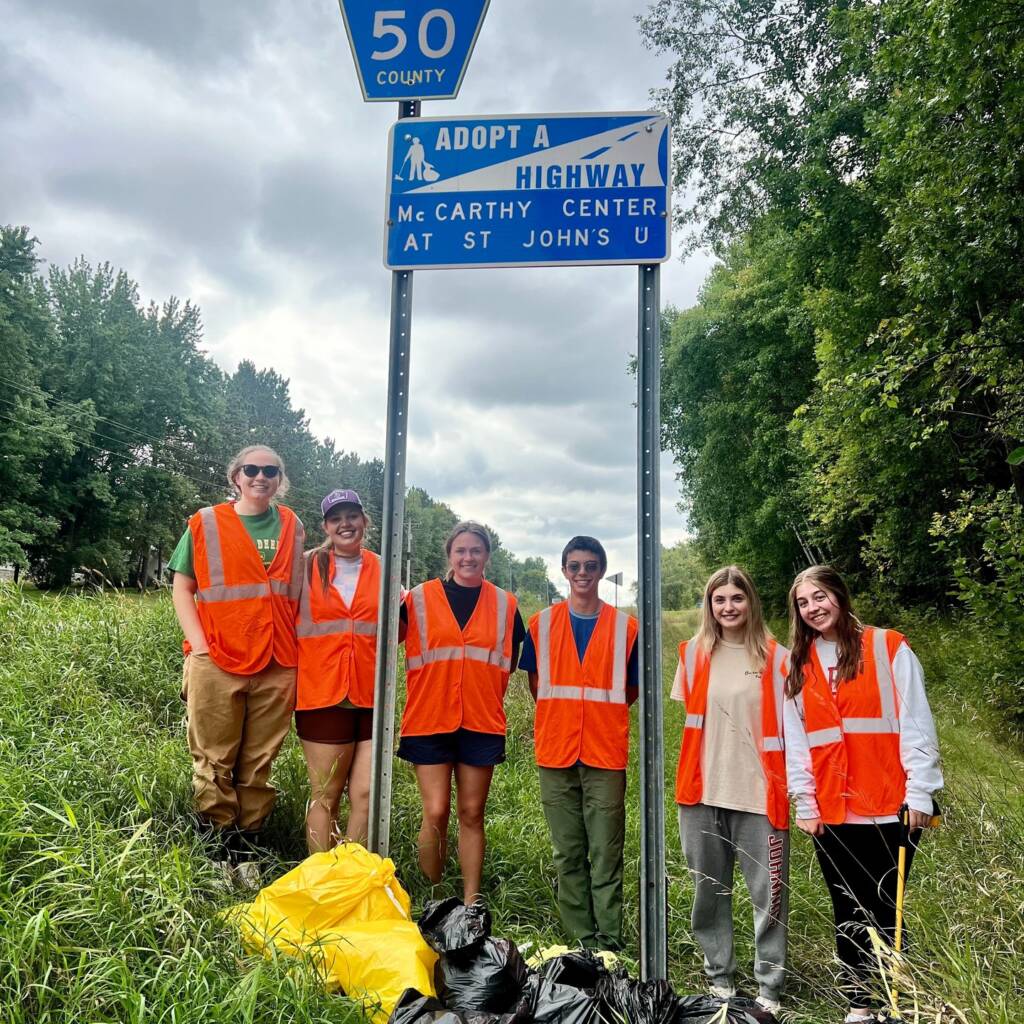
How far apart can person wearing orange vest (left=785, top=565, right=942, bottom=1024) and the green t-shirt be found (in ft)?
8.09

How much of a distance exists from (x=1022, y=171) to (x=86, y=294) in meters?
43.6

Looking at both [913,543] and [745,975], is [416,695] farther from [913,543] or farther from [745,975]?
[913,543]

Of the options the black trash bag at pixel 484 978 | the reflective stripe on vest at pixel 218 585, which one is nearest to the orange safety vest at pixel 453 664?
the reflective stripe on vest at pixel 218 585

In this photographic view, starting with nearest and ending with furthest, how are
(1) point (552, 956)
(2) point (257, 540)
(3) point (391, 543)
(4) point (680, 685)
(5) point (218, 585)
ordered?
(1) point (552, 956) < (3) point (391, 543) < (4) point (680, 685) < (5) point (218, 585) < (2) point (257, 540)

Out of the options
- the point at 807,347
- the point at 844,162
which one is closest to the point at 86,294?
the point at 807,347

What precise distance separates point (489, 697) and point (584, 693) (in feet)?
1.52

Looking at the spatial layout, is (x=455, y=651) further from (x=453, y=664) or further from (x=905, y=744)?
(x=905, y=744)

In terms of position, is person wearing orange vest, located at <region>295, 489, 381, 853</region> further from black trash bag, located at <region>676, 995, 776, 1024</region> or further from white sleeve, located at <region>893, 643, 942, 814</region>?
white sleeve, located at <region>893, 643, 942, 814</region>

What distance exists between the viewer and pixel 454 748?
3.63 m

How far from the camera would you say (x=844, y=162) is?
12.2 meters

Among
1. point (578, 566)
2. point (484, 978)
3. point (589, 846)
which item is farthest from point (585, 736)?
point (484, 978)

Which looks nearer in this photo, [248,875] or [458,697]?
[248,875]

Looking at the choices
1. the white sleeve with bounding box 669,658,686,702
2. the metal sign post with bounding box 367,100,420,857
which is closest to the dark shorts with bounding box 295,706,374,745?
the metal sign post with bounding box 367,100,420,857

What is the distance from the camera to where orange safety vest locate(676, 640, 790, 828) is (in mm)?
3088
